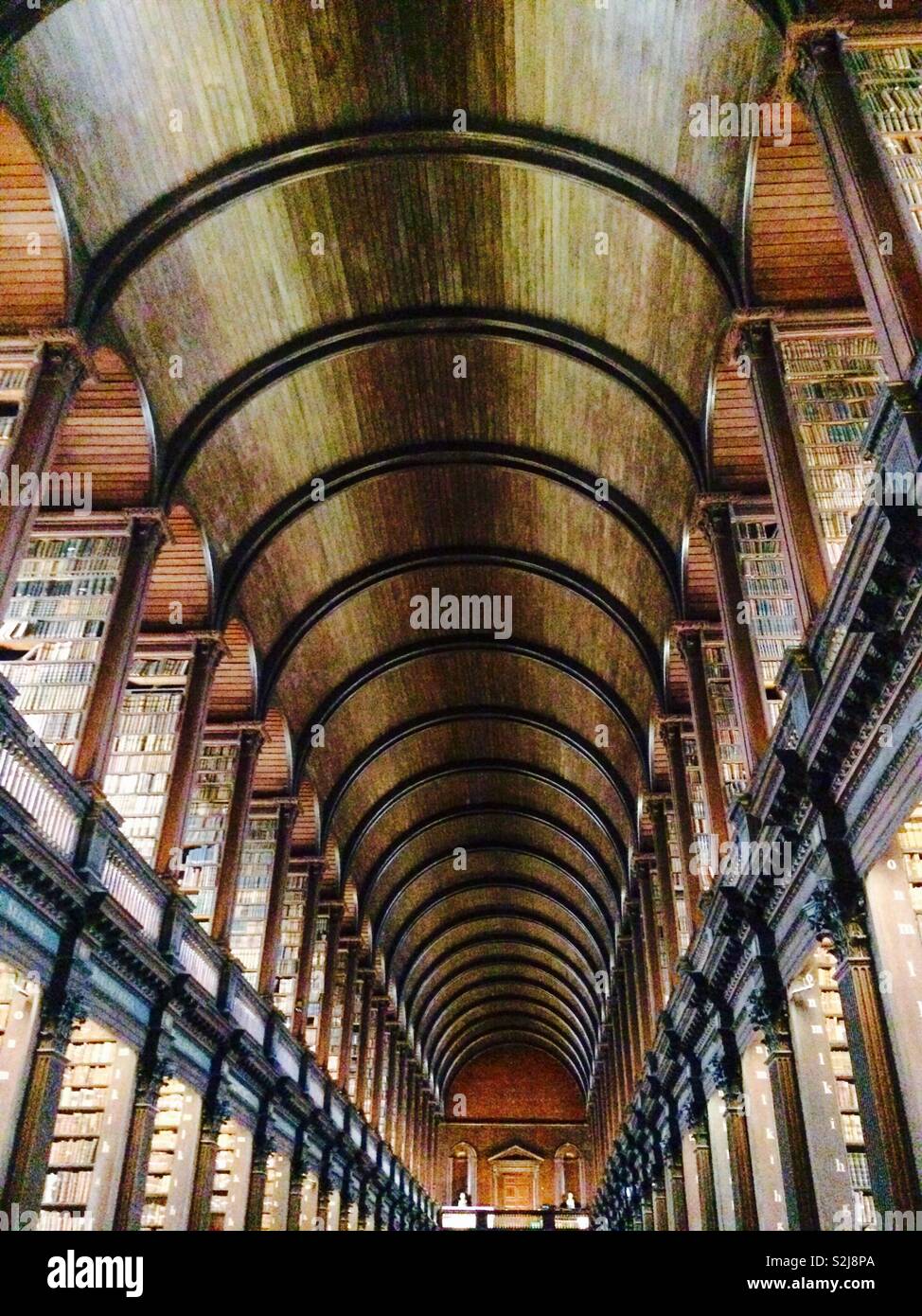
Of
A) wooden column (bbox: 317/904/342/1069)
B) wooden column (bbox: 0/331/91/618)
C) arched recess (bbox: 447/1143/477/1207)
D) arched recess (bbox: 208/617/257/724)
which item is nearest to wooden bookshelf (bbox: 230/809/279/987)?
arched recess (bbox: 208/617/257/724)

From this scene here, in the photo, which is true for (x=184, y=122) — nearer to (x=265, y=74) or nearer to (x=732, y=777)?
(x=265, y=74)

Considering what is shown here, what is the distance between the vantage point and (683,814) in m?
14.4

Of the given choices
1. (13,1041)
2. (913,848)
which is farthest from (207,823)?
(913,848)

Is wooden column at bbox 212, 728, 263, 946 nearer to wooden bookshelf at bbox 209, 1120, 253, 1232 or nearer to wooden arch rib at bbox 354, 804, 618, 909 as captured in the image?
wooden bookshelf at bbox 209, 1120, 253, 1232

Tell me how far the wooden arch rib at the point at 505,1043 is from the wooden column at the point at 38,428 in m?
35.0

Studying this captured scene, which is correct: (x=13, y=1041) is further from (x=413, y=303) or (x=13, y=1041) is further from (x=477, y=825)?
(x=477, y=825)

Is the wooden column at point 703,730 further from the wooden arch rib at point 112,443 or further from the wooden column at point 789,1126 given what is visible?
the wooden arch rib at point 112,443

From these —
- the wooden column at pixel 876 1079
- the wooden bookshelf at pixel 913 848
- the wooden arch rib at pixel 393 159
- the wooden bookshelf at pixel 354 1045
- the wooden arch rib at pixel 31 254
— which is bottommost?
the wooden column at pixel 876 1079

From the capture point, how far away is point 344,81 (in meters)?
10.5

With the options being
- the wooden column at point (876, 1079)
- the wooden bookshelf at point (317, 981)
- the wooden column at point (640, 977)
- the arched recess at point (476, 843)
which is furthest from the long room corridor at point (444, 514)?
the arched recess at point (476, 843)

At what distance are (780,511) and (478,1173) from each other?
36.8 meters

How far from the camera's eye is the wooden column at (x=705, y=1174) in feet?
39.7
